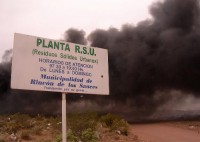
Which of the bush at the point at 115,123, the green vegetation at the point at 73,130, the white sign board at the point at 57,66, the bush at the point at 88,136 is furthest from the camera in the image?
the bush at the point at 115,123

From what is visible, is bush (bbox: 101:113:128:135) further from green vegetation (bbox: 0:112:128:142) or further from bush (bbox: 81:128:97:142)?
bush (bbox: 81:128:97:142)

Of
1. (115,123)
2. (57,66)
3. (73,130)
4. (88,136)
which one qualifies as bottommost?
(88,136)

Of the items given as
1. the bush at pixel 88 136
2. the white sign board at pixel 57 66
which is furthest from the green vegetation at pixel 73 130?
the white sign board at pixel 57 66

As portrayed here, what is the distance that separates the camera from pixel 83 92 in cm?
838

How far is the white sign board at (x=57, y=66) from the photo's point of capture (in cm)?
764

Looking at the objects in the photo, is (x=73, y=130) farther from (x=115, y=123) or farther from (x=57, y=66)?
(x=57, y=66)

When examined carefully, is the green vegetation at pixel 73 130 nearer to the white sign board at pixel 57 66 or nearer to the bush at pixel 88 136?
the bush at pixel 88 136

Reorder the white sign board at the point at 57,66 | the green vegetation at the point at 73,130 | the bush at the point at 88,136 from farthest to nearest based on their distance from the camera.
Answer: the green vegetation at the point at 73,130 < the bush at the point at 88,136 < the white sign board at the point at 57,66

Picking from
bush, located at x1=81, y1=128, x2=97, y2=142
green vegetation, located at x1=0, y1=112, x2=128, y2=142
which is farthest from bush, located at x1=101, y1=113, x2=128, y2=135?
bush, located at x1=81, y1=128, x2=97, y2=142

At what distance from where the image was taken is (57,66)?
8.09 meters

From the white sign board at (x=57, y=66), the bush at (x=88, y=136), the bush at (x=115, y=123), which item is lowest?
the bush at (x=88, y=136)

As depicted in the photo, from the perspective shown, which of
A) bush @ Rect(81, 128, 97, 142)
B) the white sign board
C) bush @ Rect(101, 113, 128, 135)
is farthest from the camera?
bush @ Rect(101, 113, 128, 135)

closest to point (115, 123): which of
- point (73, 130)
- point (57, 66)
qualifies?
point (73, 130)

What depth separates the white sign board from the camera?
25.1 ft
